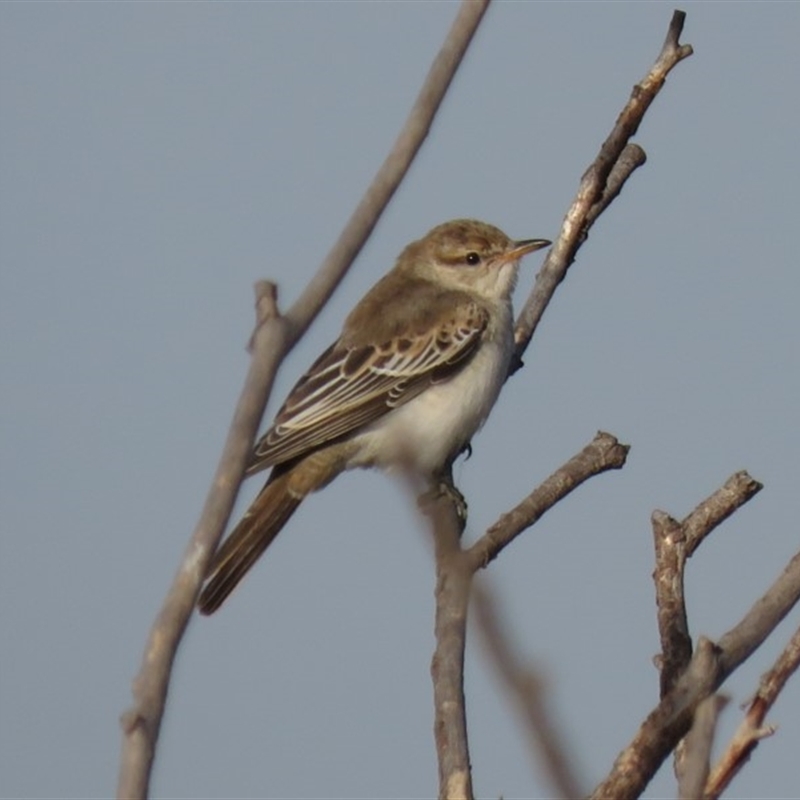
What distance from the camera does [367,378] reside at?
34.2ft

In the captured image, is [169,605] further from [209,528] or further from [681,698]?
[681,698]

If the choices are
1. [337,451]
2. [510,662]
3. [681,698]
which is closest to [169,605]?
[510,662]

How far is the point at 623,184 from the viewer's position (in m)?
9.04

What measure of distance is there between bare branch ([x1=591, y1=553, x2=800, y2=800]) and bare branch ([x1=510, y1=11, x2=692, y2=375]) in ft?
13.7

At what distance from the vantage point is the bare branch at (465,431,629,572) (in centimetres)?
639

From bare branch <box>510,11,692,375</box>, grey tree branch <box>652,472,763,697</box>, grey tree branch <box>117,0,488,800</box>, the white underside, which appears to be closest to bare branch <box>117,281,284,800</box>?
grey tree branch <box>117,0,488,800</box>

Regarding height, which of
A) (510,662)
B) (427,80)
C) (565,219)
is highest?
(565,219)

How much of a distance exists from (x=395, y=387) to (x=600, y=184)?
2.25 meters

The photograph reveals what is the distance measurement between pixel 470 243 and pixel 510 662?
9.27 meters

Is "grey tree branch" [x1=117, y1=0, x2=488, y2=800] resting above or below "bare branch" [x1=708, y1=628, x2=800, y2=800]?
above

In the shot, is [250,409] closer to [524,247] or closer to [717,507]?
[717,507]

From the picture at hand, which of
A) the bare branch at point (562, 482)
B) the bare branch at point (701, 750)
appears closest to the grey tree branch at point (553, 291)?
the bare branch at point (562, 482)

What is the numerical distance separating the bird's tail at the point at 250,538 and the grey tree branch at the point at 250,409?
19.4 feet

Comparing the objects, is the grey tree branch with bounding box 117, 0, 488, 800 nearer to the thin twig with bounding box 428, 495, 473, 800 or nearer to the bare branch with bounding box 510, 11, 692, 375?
the thin twig with bounding box 428, 495, 473, 800
